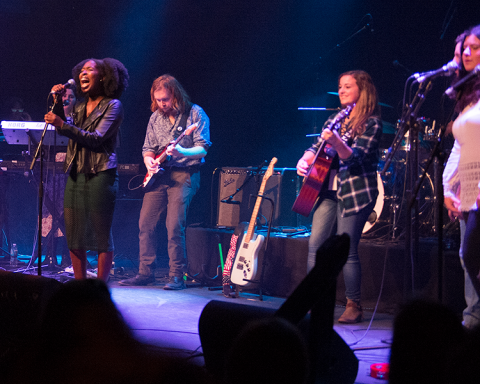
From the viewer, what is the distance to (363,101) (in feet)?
12.7

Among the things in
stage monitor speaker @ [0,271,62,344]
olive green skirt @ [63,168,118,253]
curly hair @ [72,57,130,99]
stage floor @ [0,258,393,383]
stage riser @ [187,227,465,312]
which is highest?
curly hair @ [72,57,130,99]

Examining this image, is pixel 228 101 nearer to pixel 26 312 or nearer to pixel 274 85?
pixel 274 85

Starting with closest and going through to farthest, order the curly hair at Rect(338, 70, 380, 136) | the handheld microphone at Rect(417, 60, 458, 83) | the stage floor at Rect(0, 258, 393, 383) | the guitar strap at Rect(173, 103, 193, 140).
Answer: the handheld microphone at Rect(417, 60, 458, 83) < the stage floor at Rect(0, 258, 393, 383) < the curly hair at Rect(338, 70, 380, 136) < the guitar strap at Rect(173, 103, 193, 140)

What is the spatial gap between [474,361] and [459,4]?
602 centimetres

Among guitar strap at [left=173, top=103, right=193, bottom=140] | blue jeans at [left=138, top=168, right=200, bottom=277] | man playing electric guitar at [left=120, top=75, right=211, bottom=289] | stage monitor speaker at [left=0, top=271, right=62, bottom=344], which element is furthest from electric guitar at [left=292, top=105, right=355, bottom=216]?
stage monitor speaker at [left=0, top=271, right=62, bottom=344]

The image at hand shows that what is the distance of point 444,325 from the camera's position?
3.50ft

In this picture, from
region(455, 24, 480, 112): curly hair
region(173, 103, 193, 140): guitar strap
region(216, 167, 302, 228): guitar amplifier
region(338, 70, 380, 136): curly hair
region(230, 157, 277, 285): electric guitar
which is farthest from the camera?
region(216, 167, 302, 228): guitar amplifier

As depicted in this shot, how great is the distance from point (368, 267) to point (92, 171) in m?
2.63

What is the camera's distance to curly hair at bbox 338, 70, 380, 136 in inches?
152

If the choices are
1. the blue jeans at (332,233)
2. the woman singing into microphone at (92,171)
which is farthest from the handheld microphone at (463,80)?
the woman singing into microphone at (92,171)

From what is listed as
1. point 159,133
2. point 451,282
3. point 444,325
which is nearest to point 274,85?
point 159,133

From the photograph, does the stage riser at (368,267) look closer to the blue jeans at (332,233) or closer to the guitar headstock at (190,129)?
the blue jeans at (332,233)

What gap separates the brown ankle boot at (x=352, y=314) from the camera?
3.90m

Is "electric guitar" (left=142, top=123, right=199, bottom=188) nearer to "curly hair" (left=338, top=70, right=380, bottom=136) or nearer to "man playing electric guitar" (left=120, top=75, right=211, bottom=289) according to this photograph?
"man playing electric guitar" (left=120, top=75, right=211, bottom=289)
